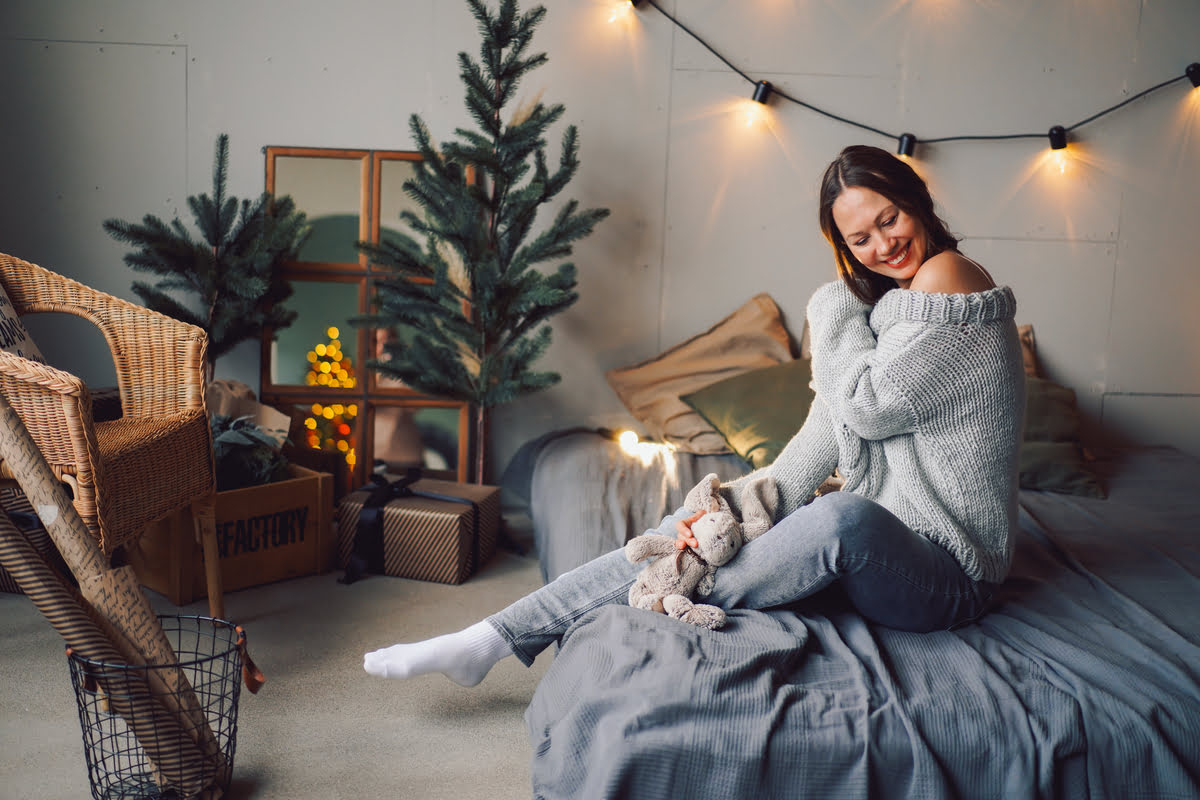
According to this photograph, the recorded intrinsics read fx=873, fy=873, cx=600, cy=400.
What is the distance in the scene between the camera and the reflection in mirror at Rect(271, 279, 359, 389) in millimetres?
3006

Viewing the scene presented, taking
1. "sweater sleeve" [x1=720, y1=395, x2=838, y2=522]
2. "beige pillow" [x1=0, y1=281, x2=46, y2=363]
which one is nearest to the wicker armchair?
"beige pillow" [x1=0, y1=281, x2=46, y2=363]

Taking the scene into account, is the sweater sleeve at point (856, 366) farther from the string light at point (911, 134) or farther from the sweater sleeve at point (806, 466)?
the string light at point (911, 134)

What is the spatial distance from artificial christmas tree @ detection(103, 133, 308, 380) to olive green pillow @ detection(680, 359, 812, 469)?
1.38m

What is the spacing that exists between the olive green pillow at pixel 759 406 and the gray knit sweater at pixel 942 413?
0.95 meters

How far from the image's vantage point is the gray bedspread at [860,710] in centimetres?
111

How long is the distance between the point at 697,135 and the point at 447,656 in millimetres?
2208

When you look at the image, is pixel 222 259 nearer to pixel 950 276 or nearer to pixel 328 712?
pixel 328 712

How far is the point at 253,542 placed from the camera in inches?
92.8

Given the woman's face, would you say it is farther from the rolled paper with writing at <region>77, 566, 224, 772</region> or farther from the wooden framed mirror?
the wooden framed mirror

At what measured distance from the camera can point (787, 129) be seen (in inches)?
123

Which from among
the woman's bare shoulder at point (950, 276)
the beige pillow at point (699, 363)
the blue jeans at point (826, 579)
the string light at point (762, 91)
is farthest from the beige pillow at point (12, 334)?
the string light at point (762, 91)

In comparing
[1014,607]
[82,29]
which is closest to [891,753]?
[1014,607]

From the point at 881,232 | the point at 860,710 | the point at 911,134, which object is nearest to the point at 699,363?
the point at 911,134

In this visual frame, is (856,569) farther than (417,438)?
No
